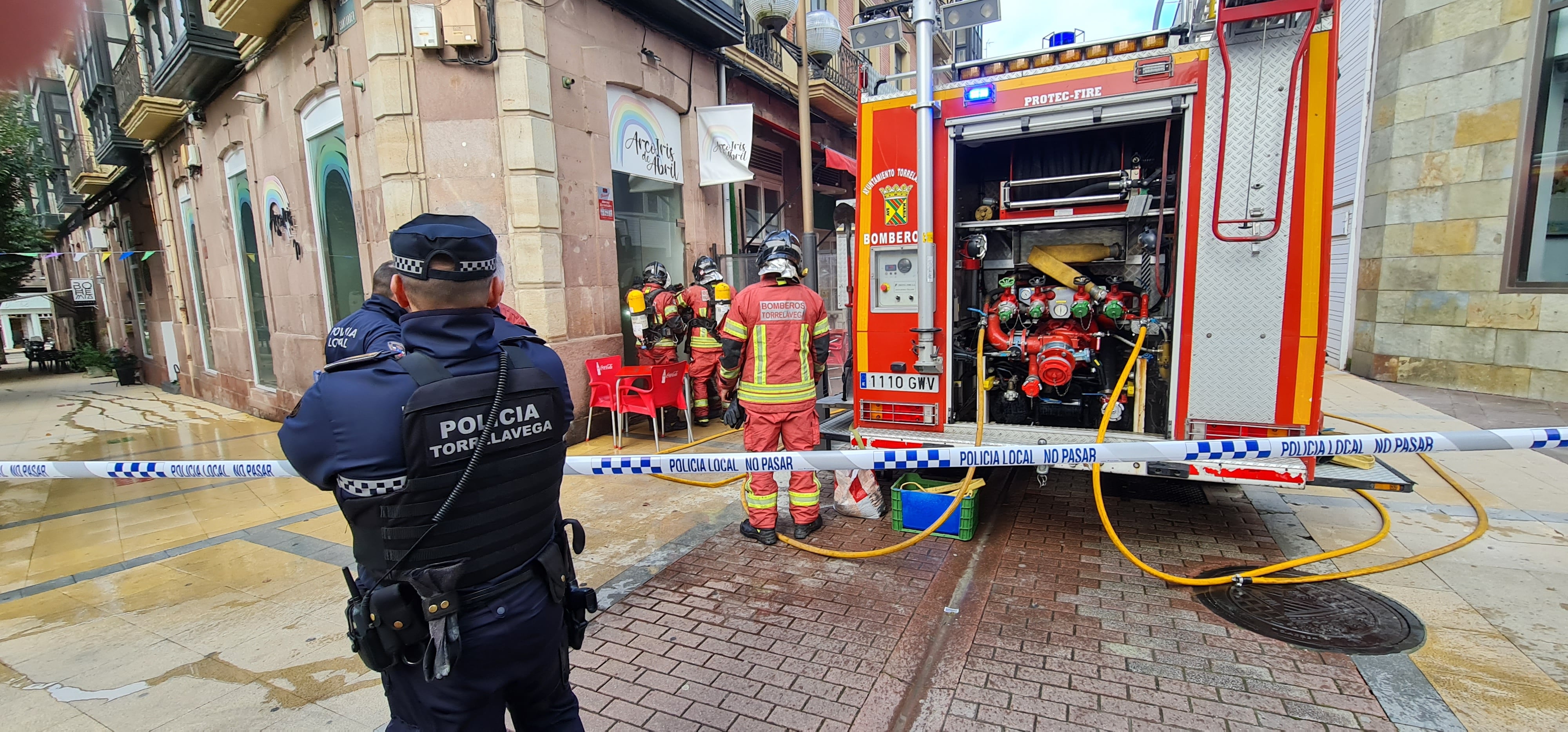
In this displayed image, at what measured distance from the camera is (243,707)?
9.22 ft

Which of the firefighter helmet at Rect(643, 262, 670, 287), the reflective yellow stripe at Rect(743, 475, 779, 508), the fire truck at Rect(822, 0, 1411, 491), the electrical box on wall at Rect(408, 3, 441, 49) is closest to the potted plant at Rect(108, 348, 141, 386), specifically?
the electrical box on wall at Rect(408, 3, 441, 49)

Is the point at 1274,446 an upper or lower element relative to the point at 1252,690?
upper

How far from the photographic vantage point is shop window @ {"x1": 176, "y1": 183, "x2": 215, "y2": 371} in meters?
12.3

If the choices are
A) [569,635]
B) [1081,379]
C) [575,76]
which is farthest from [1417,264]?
[569,635]

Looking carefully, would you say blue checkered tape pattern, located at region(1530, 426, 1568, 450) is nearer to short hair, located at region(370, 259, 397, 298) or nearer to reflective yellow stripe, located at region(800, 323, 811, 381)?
reflective yellow stripe, located at region(800, 323, 811, 381)

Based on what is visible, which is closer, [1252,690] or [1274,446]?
[1252,690]

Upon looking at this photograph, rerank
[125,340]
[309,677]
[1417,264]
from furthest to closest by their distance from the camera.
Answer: [125,340], [1417,264], [309,677]

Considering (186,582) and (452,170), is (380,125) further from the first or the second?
(186,582)

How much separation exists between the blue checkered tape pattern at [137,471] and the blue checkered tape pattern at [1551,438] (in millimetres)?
6587

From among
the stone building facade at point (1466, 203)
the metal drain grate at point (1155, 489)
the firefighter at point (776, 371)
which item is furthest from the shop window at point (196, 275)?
the stone building facade at point (1466, 203)

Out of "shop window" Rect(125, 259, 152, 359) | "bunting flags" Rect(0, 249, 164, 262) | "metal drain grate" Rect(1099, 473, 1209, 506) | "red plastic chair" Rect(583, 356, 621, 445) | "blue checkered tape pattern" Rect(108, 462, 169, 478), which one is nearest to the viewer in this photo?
"blue checkered tape pattern" Rect(108, 462, 169, 478)

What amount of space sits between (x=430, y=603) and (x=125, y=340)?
23.1m

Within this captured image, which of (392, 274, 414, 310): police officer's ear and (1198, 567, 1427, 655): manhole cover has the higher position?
(392, 274, 414, 310): police officer's ear

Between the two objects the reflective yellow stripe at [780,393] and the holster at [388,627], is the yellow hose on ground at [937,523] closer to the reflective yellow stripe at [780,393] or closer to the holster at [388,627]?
the reflective yellow stripe at [780,393]
